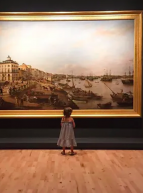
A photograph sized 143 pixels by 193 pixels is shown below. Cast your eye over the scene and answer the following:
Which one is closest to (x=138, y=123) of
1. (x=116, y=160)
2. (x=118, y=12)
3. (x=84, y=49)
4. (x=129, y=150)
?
(x=129, y=150)

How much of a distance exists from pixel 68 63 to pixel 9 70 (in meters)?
1.74

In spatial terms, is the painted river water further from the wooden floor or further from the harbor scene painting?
the wooden floor

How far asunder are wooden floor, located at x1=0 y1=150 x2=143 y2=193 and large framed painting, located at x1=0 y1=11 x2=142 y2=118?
1.45 meters

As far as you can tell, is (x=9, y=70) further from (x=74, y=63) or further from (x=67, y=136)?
(x=67, y=136)

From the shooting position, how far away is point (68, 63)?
27.1 feet

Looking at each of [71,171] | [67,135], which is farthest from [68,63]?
[71,171]

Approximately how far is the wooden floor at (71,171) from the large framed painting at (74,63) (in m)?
1.45

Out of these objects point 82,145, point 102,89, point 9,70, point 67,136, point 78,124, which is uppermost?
point 9,70

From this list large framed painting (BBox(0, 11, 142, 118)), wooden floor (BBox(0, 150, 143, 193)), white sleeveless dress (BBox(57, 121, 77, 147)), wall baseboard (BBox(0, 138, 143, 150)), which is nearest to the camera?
wooden floor (BBox(0, 150, 143, 193))

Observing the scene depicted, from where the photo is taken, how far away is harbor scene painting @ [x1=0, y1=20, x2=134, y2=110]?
8242 mm

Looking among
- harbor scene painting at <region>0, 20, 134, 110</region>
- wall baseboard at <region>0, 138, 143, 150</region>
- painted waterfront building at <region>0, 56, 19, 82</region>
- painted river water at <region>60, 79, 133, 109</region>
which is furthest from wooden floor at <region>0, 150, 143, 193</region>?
painted waterfront building at <region>0, 56, 19, 82</region>

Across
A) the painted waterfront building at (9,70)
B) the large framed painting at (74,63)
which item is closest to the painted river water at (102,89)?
the large framed painting at (74,63)

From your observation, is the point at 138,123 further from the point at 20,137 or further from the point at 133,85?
the point at 20,137

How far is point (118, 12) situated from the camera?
8.16 m
